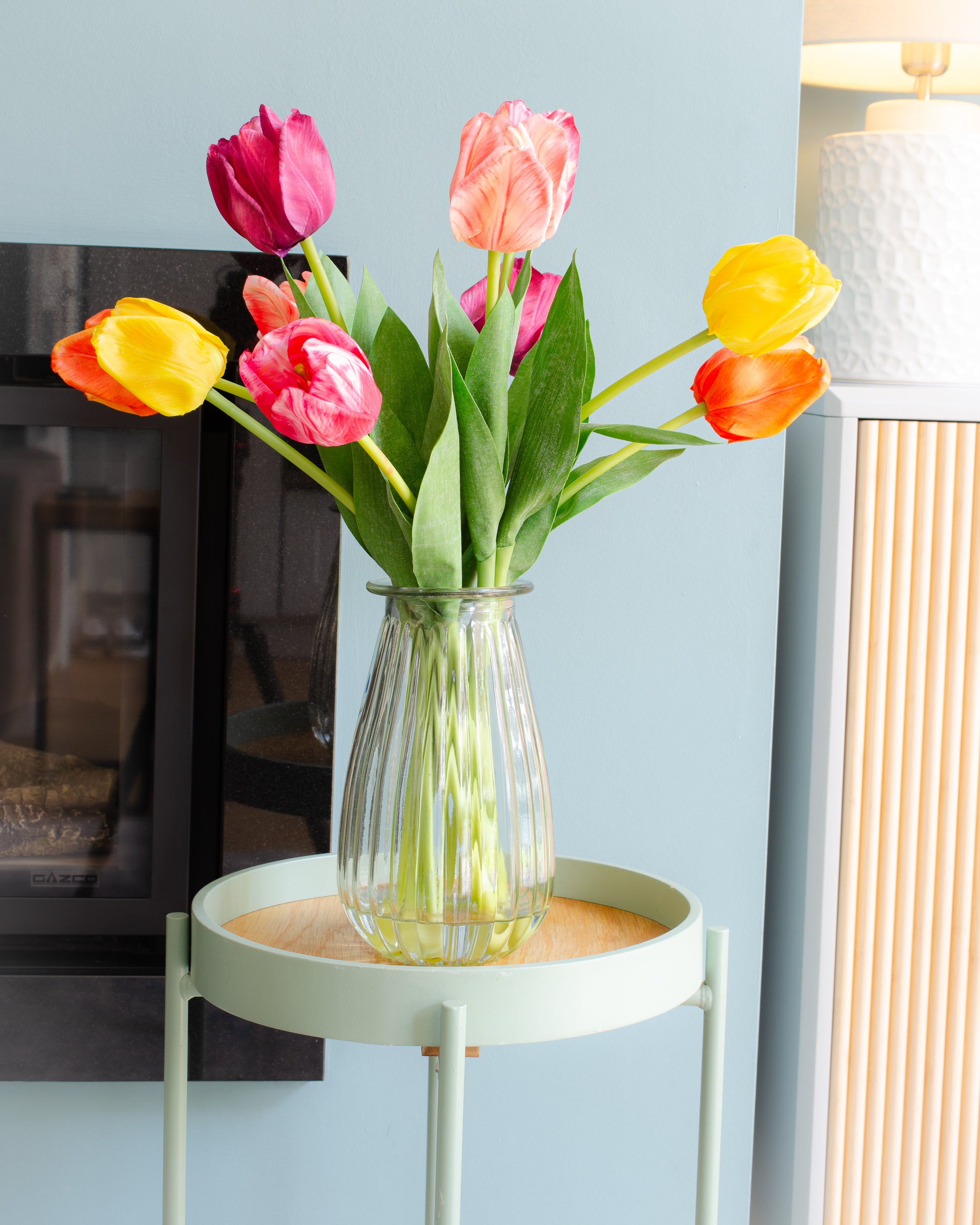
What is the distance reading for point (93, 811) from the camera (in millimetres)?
1137

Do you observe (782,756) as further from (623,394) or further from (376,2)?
(376,2)

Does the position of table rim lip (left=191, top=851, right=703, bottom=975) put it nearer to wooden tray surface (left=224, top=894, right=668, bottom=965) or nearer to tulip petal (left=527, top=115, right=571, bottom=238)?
wooden tray surface (left=224, top=894, right=668, bottom=965)

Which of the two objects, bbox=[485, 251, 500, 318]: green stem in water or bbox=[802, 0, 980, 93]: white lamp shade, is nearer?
bbox=[485, 251, 500, 318]: green stem in water

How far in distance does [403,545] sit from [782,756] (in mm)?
628

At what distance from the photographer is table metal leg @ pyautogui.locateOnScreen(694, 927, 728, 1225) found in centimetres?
88

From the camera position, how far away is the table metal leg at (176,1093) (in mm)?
870

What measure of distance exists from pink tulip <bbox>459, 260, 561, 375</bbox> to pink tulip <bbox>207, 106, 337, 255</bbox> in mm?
131

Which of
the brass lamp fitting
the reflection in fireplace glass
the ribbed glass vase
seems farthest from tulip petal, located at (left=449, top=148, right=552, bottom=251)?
the brass lamp fitting

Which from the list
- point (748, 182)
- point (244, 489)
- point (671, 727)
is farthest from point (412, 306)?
point (671, 727)

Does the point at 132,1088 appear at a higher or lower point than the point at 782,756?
lower

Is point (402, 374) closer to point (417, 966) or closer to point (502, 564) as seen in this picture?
point (502, 564)

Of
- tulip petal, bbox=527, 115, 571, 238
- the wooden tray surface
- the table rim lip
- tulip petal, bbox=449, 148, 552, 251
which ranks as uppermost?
tulip petal, bbox=527, 115, 571, 238

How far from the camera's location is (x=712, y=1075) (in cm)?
91

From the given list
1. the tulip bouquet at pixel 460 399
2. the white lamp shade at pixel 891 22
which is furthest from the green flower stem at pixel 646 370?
the white lamp shade at pixel 891 22
